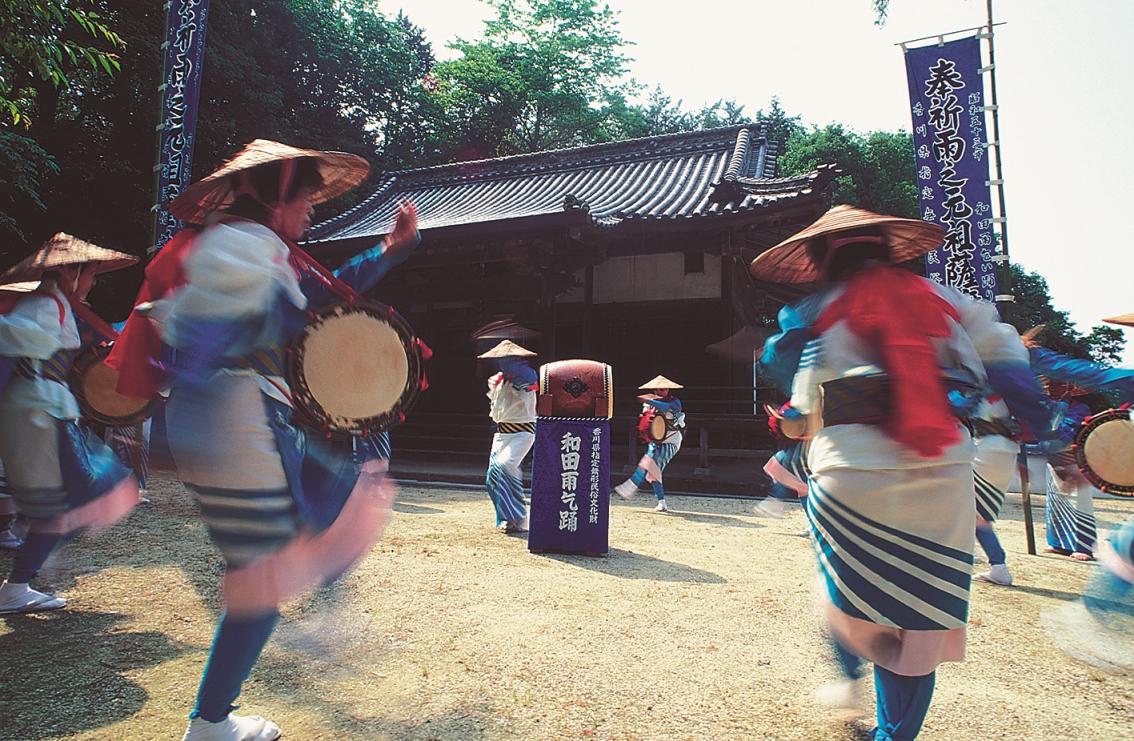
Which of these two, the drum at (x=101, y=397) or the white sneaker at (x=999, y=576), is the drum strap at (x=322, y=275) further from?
the white sneaker at (x=999, y=576)

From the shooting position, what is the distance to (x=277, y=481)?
71.5 inches

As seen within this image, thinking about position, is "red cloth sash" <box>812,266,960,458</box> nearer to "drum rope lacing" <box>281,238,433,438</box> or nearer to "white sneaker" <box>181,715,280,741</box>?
"drum rope lacing" <box>281,238,433,438</box>

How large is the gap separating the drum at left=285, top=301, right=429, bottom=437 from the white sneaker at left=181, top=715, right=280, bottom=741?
89 cm

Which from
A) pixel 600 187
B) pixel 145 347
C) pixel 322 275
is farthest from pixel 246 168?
pixel 600 187

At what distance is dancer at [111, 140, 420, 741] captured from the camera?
1769mm

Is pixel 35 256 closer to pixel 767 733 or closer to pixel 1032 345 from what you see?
pixel 767 733

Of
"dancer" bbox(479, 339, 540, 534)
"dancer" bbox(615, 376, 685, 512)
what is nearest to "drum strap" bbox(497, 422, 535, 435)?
"dancer" bbox(479, 339, 540, 534)

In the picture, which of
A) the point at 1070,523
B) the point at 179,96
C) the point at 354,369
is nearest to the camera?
the point at 354,369

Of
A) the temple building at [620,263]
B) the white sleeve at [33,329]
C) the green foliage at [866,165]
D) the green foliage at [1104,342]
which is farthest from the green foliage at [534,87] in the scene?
the white sleeve at [33,329]

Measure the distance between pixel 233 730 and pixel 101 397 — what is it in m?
2.59

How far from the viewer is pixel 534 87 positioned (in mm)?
26656

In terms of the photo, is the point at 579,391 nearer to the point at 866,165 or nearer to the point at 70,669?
the point at 70,669

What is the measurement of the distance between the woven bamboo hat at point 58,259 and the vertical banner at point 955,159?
23.1 feet

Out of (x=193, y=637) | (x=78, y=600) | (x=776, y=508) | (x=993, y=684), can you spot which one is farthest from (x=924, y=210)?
(x=78, y=600)
